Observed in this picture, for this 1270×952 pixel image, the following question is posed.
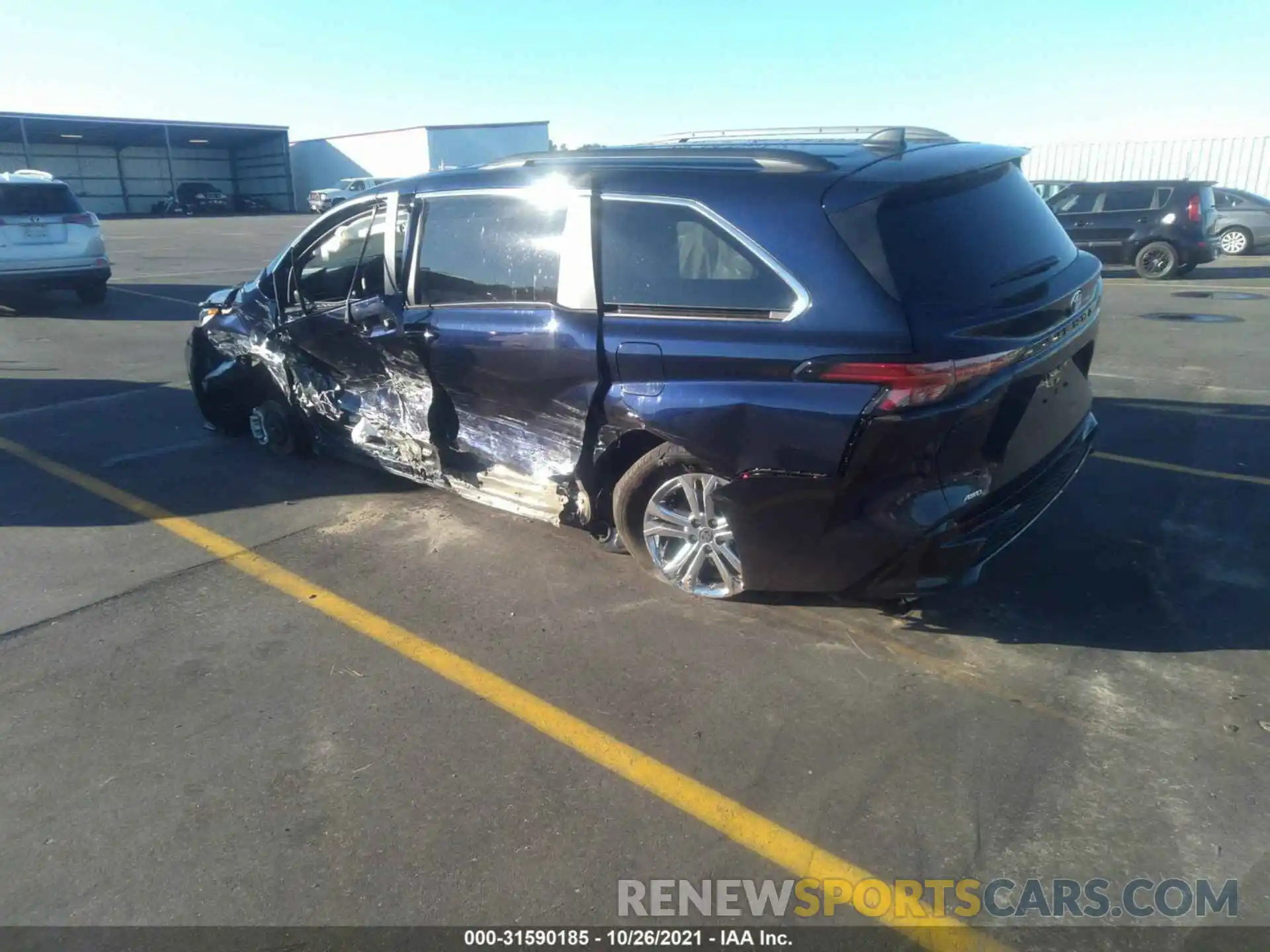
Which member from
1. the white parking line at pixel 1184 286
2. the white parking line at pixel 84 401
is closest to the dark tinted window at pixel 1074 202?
the white parking line at pixel 1184 286

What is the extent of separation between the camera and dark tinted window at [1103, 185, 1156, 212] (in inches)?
663

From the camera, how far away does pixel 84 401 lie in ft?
Answer: 27.1

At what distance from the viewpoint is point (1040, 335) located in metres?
3.64

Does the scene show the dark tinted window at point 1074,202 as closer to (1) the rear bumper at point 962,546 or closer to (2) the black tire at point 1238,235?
(2) the black tire at point 1238,235

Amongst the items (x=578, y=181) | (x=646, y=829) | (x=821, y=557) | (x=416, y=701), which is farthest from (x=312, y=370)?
(x=646, y=829)

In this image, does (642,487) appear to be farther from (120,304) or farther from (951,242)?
(120,304)

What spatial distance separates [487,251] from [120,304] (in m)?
12.3

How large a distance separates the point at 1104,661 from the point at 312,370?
15.2 ft

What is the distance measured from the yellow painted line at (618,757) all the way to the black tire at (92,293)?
431 inches

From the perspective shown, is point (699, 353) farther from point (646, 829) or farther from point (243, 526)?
point (243, 526)

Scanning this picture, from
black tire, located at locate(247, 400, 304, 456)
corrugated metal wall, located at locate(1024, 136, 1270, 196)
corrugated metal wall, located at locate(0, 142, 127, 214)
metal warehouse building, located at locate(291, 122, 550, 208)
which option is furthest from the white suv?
corrugated metal wall, located at locate(0, 142, 127, 214)

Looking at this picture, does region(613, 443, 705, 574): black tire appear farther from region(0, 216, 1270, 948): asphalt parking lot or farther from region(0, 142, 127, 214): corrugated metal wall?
region(0, 142, 127, 214): corrugated metal wall

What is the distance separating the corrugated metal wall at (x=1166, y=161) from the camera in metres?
25.5

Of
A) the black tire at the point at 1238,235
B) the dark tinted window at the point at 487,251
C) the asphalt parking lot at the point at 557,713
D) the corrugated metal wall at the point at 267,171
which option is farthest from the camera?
the corrugated metal wall at the point at 267,171
